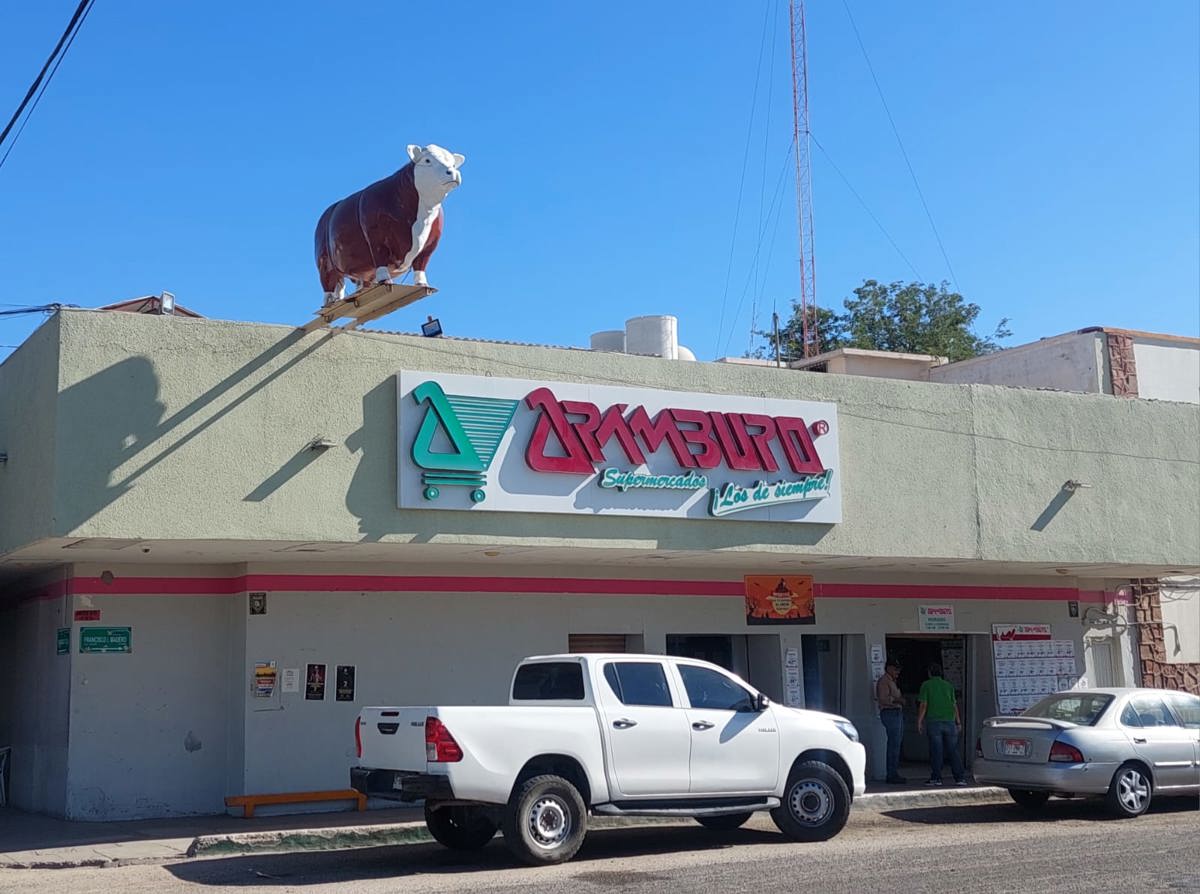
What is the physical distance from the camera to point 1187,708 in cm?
1702

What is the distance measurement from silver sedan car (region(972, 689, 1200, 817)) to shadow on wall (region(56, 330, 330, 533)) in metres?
9.98

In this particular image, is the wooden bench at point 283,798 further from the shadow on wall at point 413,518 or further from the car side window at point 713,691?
the car side window at point 713,691

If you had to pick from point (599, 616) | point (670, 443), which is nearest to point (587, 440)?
point (670, 443)

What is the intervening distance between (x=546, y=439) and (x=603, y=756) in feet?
14.3

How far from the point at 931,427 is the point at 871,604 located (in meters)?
3.35

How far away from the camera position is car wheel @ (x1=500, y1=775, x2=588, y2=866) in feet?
40.0

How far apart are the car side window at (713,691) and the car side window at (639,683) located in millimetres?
262

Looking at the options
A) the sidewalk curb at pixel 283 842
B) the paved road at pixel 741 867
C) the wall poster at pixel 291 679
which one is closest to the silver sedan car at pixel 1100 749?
the paved road at pixel 741 867

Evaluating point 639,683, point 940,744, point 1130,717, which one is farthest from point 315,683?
point 1130,717

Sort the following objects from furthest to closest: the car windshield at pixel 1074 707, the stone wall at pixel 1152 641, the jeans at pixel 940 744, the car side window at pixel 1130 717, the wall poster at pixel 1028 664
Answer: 1. the stone wall at pixel 1152 641
2. the wall poster at pixel 1028 664
3. the jeans at pixel 940 744
4. the car windshield at pixel 1074 707
5. the car side window at pixel 1130 717

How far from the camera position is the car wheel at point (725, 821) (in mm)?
14761

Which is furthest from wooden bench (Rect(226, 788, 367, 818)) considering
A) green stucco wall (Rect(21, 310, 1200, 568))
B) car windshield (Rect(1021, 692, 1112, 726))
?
car windshield (Rect(1021, 692, 1112, 726))

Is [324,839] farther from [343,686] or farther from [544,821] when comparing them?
[343,686]

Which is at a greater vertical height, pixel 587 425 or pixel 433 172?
pixel 433 172
